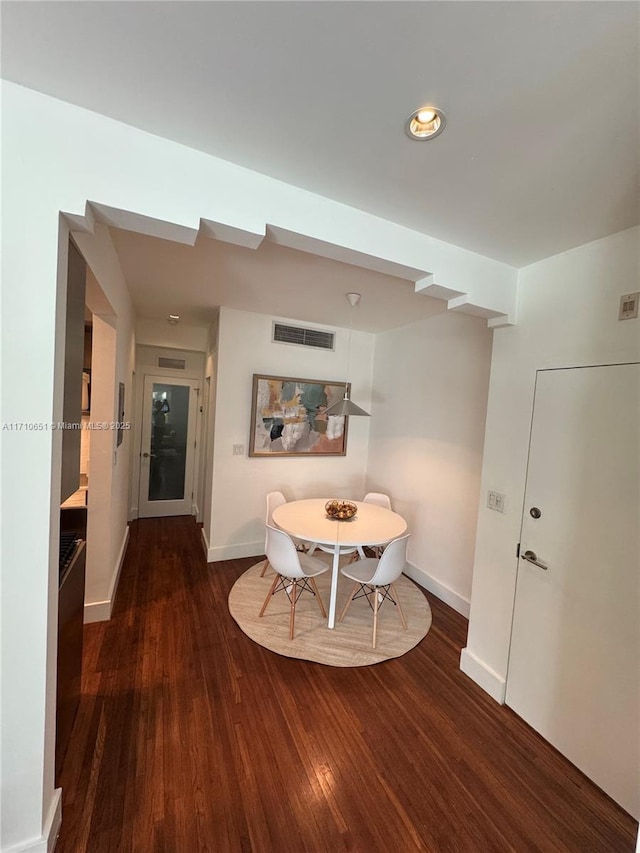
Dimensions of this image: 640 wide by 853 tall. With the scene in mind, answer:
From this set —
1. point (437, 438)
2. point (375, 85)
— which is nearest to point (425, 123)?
point (375, 85)

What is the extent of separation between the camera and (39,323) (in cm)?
111

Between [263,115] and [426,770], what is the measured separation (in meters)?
2.84

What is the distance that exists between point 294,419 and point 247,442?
1.98 feet

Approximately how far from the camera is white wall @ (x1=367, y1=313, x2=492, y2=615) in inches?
115

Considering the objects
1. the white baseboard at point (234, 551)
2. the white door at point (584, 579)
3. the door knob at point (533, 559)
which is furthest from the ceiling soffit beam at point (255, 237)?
the white baseboard at point (234, 551)

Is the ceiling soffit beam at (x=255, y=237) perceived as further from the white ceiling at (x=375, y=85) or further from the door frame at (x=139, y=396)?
the door frame at (x=139, y=396)

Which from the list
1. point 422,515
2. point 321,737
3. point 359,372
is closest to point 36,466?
point 321,737

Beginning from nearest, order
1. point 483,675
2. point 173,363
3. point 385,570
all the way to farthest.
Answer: point 483,675 < point 385,570 < point 173,363

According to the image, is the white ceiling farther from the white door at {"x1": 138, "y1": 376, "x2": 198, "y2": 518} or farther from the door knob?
the white door at {"x1": 138, "y1": 376, "x2": 198, "y2": 518}

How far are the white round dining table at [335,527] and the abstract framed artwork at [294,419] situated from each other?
85 cm

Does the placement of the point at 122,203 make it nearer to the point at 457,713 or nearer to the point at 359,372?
the point at 457,713

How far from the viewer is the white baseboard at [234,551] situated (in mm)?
3617

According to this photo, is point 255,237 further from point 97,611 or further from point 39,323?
point 97,611

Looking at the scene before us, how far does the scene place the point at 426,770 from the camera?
1631 millimetres
